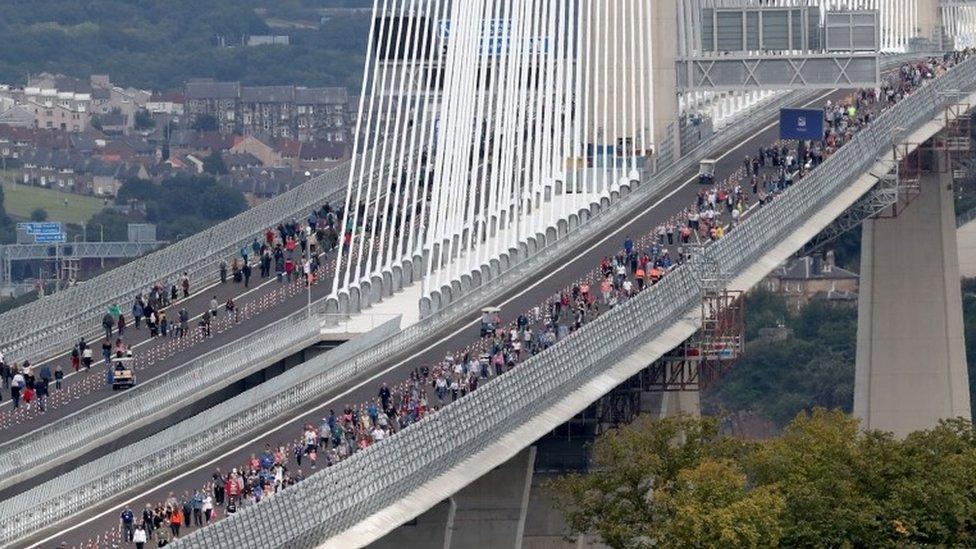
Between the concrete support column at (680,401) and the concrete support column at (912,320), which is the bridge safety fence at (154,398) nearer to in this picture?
the concrete support column at (680,401)

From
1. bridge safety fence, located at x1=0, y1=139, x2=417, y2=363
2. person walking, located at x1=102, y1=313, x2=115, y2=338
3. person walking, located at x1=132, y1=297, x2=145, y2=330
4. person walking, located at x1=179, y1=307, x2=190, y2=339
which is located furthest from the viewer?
person walking, located at x1=132, y1=297, x2=145, y2=330

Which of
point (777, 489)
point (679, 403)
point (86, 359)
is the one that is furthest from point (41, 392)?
point (679, 403)

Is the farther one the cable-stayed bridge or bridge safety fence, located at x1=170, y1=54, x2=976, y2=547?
the cable-stayed bridge

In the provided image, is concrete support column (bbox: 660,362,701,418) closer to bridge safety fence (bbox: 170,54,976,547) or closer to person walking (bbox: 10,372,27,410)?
bridge safety fence (bbox: 170,54,976,547)

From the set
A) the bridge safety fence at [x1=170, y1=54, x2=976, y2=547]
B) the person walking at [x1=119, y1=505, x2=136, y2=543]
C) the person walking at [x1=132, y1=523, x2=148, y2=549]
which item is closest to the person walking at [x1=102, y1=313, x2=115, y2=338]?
the bridge safety fence at [x1=170, y1=54, x2=976, y2=547]

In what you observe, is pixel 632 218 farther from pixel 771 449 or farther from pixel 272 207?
pixel 771 449

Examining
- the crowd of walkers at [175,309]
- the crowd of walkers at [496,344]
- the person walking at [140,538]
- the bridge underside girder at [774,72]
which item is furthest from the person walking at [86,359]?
the bridge underside girder at [774,72]

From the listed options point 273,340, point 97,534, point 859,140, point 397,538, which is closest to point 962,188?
point 859,140
